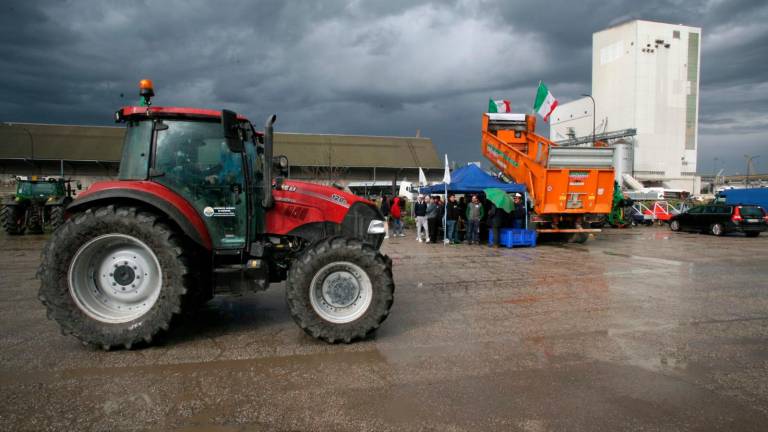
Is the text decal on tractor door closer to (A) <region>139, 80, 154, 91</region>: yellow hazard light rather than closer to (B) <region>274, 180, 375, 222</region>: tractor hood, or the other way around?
(B) <region>274, 180, 375, 222</region>: tractor hood

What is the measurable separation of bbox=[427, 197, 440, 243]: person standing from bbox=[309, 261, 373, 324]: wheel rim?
1109 cm

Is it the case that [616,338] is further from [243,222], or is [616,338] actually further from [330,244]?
[243,222]

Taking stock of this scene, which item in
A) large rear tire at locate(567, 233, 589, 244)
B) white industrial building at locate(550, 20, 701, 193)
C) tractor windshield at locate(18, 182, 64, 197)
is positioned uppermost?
white industrial building at locate(550, 20, 701, 193)

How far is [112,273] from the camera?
4668mm

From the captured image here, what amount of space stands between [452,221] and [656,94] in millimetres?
62870

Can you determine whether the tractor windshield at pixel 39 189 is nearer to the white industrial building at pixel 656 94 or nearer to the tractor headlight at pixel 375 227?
the tractor headlight at pixel 375 227

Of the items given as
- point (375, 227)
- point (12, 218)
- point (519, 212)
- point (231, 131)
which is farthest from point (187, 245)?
point (12, 218)

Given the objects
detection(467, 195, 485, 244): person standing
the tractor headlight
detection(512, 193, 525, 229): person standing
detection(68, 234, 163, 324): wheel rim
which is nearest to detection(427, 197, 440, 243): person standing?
detection(467, 195, 485, 244): person standing

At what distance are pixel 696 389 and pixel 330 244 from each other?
3.53 metres

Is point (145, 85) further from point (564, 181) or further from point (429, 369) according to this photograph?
point (564, 181)

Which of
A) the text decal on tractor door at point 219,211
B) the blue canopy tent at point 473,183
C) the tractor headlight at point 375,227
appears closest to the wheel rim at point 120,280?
the text decal on tractor door at point 219,211

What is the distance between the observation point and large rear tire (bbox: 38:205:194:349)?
4461mm

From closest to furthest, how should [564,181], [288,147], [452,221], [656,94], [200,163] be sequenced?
[200,163] < [564,181] < [452,221] < [288,147] < [656,94]

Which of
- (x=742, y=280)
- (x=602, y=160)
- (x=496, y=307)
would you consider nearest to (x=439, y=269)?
(x=496, y=307)
